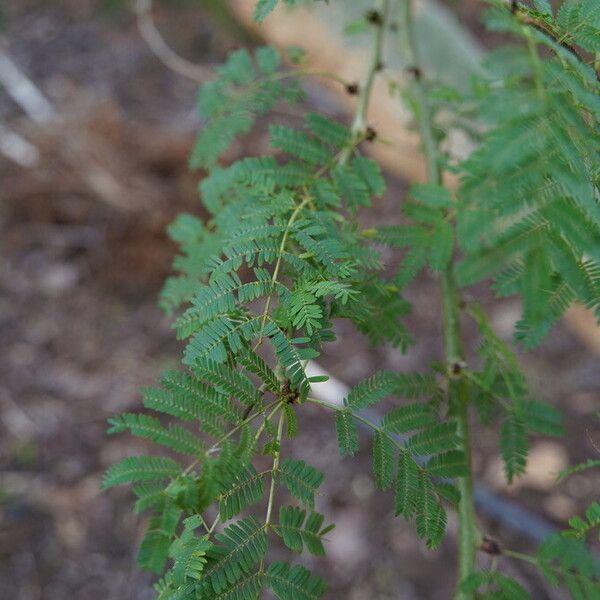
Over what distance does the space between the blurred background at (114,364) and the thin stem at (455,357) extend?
108cm

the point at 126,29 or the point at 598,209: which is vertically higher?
the point at 126,29

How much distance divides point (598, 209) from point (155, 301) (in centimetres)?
320

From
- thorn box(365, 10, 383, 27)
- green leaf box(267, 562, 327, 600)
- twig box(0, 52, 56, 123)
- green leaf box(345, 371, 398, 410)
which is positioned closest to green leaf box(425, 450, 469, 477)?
green leaf box(345, 371, 398, 410)

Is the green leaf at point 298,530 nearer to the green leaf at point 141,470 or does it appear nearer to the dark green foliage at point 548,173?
the green leaf at point 141,470

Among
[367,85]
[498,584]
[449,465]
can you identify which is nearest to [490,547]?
[498,584]

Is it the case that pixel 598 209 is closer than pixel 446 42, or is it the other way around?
pixel 598 209

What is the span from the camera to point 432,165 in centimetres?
151

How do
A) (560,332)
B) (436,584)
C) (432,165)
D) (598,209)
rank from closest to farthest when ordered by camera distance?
1. (598,209)
2. (432,165)
3. (436,584)
4. (560,332)

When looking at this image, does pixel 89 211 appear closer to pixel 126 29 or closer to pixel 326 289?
pixel 126 29

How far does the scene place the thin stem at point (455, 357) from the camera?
1.24 meters

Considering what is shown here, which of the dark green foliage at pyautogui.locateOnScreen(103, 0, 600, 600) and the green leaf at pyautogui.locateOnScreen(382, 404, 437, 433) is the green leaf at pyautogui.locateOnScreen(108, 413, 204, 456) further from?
the green leaf at pyautogui.locateOnScreen(382, 404, 437, 433)

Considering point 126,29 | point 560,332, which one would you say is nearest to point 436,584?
point 560,332

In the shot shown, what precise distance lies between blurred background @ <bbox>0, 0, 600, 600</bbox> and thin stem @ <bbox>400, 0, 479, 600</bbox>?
1.08m

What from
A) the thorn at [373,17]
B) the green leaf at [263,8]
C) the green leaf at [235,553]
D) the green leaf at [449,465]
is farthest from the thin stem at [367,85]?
the green leaf at [235,553]
